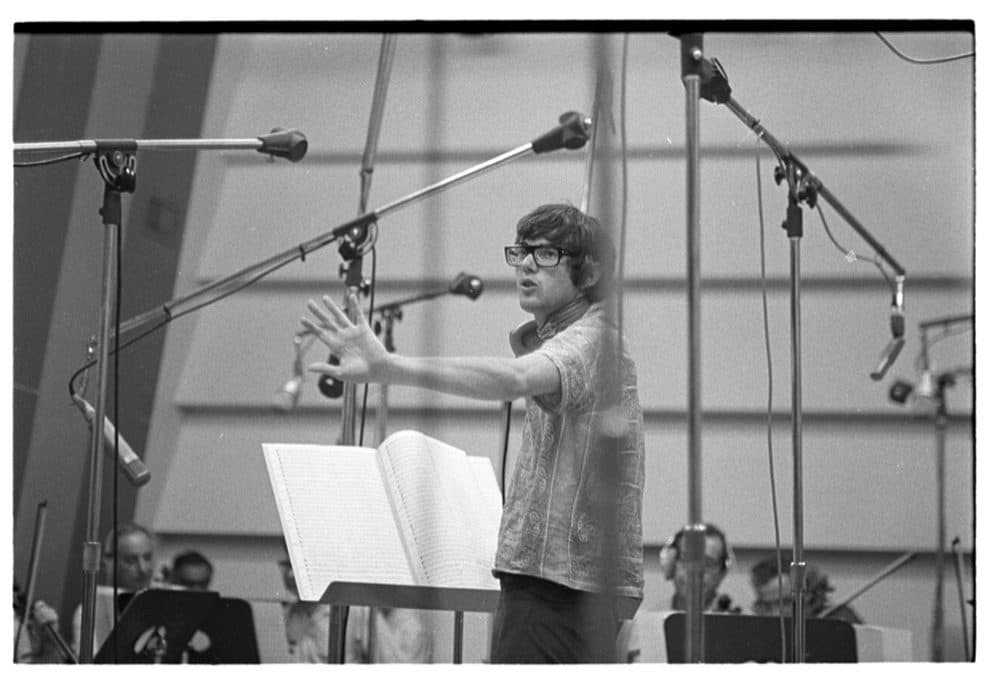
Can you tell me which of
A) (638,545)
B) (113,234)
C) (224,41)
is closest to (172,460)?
(113,234)

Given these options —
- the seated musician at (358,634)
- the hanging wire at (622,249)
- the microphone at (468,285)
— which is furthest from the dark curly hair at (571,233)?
the seated musician at (358,634)

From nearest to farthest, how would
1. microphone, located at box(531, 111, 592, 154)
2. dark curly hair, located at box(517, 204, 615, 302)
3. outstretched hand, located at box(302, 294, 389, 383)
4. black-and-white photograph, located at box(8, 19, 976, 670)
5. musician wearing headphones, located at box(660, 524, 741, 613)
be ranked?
outstretched hand, located at box(302, 294, 389, 383) → dark curly hair, located at box(517, 204, 615, 302) → black-and-white photograph, located at box(8, 19, 976, 670) → microphone, located at box(531, 111, 592, 154) → musician wearing headphones, located at box(660, 524, 741, 613)

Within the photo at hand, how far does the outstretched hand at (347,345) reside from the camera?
4.99ft

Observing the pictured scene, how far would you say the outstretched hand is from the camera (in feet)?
4.99

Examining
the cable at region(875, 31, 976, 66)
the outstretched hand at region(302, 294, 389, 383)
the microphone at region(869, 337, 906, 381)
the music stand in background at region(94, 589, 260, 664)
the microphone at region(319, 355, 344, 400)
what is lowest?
the music stand in background at region(94, 589, 260, 664)

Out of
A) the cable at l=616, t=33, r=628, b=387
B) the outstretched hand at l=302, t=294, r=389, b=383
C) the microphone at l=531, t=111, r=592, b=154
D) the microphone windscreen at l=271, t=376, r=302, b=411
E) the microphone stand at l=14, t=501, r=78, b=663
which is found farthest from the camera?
the microphone windscreen at l=271, t=376, r=302, b=411

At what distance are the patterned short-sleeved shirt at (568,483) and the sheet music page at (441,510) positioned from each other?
0.16 metres

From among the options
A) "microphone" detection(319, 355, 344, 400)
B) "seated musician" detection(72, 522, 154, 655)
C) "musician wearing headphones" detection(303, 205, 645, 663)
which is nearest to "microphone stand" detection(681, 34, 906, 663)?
"musician wearing headphones" detection(303, 205, 645, 663)

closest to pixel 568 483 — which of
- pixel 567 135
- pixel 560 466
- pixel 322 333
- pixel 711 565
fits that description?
pixel 560 466

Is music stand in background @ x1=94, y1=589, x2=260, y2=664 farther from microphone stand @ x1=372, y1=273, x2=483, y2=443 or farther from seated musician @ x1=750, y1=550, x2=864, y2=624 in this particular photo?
seated musician @ x1=750, y1=550, x2=864, y2=624

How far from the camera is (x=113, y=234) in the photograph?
212cm

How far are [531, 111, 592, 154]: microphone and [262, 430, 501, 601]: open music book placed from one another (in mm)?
563
